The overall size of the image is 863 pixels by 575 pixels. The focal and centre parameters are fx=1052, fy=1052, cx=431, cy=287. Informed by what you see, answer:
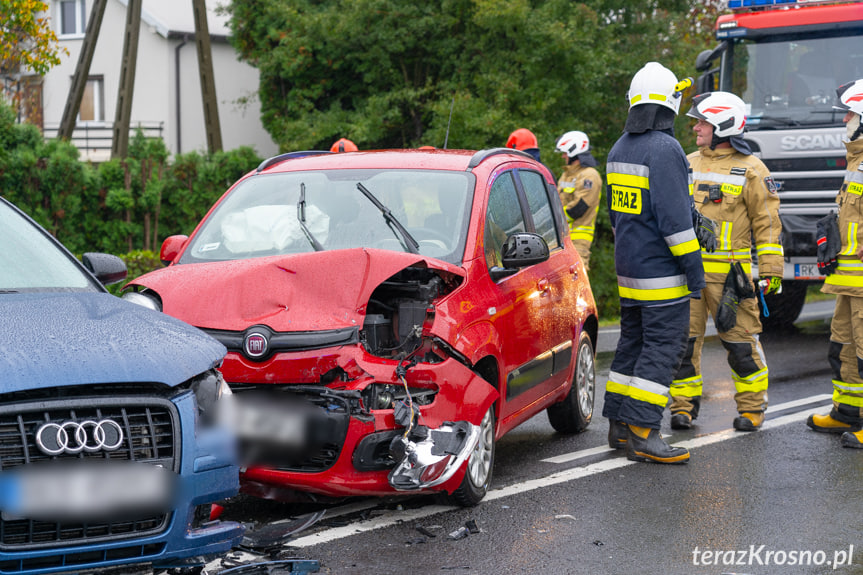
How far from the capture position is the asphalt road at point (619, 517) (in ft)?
14.8

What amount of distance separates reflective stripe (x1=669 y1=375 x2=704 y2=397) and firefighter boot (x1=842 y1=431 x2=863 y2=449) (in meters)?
0.98

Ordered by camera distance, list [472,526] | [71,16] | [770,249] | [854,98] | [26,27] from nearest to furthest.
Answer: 1. [472,526]
2. [854,98]
3. [770,249]
4. [26,27]
5. [71,16]

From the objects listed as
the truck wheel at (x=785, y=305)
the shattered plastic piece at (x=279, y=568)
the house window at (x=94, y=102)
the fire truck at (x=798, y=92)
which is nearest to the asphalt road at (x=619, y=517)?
the shattered plastic piece at (x=279, y=568)

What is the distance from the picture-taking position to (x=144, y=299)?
4973 millimetres

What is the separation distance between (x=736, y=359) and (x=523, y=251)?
8.08ft

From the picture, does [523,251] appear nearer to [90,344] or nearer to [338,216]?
[338,216]

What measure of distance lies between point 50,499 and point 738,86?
34.7ft

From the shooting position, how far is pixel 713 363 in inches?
407

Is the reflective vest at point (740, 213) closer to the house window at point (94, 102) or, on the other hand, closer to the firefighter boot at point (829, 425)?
the firefighter boot at point (829, 425)

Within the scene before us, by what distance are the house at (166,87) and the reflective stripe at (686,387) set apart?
2204 cm

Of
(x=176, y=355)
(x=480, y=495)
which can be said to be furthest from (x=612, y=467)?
(x=176, y=355)

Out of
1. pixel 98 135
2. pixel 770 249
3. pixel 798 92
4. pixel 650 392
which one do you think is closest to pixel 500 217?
pixel 650 392

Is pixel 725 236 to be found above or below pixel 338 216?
below

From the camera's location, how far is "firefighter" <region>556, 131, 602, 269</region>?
11.6 m
